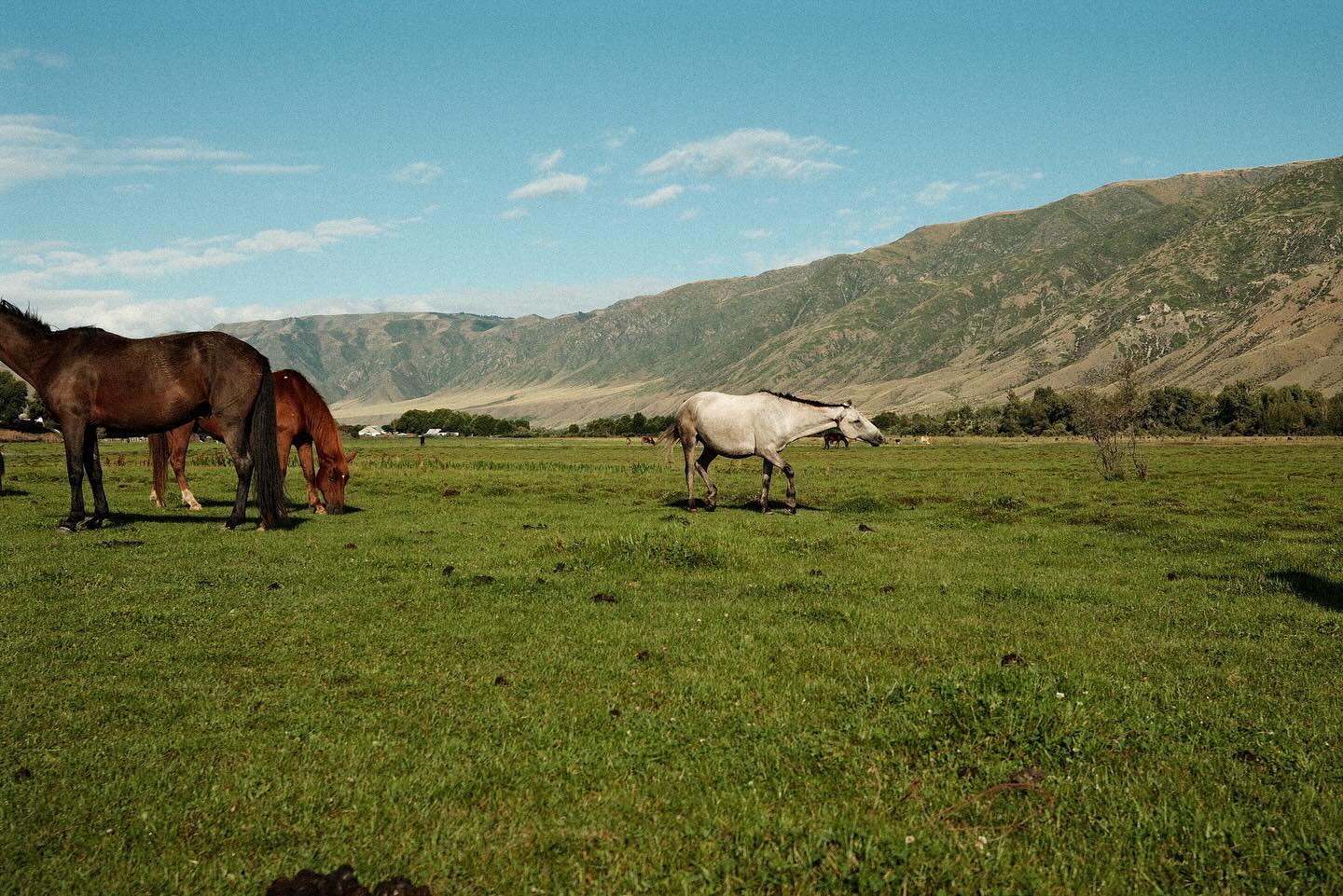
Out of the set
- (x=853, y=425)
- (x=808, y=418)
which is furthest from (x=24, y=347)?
(x=853, y=425)

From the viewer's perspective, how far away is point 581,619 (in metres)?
11.3

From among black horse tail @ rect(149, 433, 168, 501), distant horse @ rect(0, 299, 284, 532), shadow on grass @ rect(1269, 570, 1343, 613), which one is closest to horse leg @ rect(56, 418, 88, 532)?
distant horse @ rect(0, 299, 284, 532)

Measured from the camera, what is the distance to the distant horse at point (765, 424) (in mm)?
25312

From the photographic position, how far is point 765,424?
25.4 metres

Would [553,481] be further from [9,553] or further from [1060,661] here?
[1060,661]

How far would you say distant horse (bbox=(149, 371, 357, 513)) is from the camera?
907 inches

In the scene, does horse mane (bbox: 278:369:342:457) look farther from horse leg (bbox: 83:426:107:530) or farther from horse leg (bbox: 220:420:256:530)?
horse leg (bbox: 83:426:107:530)

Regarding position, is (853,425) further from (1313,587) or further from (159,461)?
(159,461)

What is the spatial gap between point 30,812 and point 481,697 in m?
3.55

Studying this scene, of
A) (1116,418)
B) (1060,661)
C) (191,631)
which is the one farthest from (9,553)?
(1116,418)

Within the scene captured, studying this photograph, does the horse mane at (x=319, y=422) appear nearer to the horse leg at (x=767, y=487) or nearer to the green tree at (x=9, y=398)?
the horse leg at (x=767, y=487)

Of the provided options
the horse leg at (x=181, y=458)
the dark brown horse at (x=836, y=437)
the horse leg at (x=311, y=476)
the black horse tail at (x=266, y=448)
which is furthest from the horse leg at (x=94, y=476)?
the dark brown horse at (x=836, y=437)

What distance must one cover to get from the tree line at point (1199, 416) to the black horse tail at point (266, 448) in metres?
116

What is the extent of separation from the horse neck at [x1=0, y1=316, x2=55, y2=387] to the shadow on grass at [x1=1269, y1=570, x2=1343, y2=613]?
25.1m
